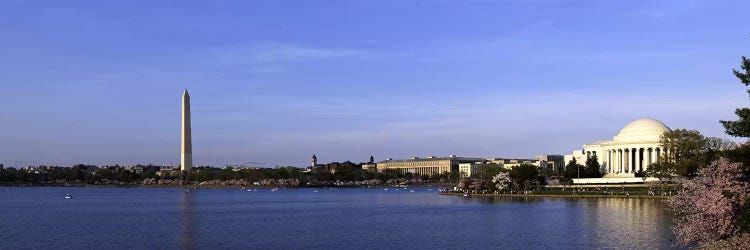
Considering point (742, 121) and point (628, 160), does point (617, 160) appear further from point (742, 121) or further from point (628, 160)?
point (742, 121)

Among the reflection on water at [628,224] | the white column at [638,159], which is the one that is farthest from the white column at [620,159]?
the reflection on water at [628,224]

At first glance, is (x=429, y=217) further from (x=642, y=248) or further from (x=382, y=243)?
(x=642, y=248)

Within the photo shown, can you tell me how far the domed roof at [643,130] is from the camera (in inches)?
5773

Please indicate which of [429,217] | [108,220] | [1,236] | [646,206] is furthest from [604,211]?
[1,236]

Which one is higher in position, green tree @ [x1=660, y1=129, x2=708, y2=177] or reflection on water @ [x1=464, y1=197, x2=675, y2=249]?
green tree @ [x1=660, y1=129, x2=708, y2=177]

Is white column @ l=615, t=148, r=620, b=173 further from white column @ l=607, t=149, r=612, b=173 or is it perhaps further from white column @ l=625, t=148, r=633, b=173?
white column @ l=607, t=149, r=612, b=173

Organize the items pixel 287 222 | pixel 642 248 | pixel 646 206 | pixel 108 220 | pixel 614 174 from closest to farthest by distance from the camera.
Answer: pixel 642 248 < pixel 287 222 < pixel 108 220 < pixel 646 206 < pixel 614 174

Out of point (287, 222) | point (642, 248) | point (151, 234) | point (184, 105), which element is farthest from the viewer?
point (184, 105)

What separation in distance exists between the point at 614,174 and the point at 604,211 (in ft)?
255

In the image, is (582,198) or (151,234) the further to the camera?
(582,198)

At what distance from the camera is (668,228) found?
5156 centimetres

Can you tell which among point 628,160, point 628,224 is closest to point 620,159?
point 628,160

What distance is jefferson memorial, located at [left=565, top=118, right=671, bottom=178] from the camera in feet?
474

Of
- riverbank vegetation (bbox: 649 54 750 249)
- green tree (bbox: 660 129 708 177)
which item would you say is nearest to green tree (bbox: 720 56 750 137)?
riverbank vegetation (bbox: 649 54 750 249)
